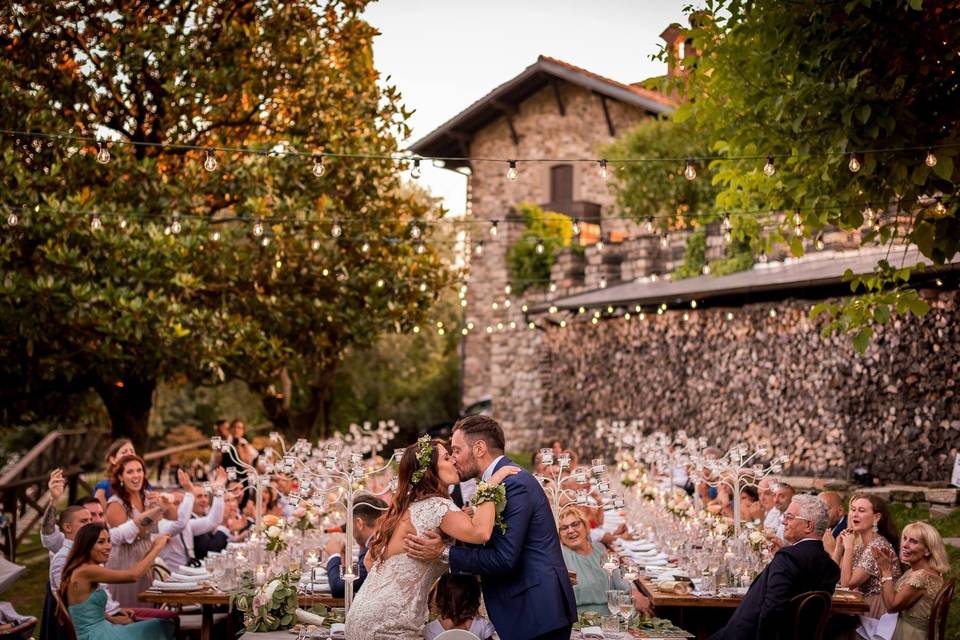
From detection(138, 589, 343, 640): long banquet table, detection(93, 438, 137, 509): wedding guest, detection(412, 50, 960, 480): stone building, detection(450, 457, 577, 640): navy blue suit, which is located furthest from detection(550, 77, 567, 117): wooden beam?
detection(450, 457, 577, 640): navy blue suit

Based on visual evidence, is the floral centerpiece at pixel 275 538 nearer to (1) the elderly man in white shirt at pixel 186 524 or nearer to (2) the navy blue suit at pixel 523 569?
(1) the elderly man in white shirt at pixel 186 524

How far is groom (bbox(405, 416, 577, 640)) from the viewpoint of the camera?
5211 mm

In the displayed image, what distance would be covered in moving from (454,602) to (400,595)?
35 centimetres

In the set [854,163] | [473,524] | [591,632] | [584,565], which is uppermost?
[854,163]

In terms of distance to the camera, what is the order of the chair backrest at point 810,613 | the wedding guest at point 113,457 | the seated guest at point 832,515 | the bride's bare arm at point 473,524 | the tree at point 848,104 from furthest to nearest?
the wedding guest at point 113,457 < the tree at point 848,104 < the seated guest at point 832,515 < the chair backrest at point 810,613 < the bride's bare arm at point 473,524

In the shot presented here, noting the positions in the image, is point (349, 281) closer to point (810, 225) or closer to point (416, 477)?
point (810, 225)

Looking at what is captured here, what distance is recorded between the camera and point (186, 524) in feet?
30.5

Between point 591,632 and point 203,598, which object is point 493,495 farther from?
point 203,598

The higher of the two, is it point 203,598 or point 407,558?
point 407,558

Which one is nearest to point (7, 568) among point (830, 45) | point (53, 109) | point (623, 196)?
point (830, 45)

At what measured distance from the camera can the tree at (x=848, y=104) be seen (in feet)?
29.2

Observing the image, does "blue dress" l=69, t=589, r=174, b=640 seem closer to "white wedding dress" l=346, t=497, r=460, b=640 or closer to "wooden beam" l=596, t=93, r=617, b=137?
"white wedding dress" l=346, t=497, r=460, b=640

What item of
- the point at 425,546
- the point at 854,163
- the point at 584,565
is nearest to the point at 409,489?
the point at 425,546

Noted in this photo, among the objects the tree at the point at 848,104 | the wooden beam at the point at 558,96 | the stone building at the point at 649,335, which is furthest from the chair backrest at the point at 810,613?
the wooden beam at the point at 558,96
